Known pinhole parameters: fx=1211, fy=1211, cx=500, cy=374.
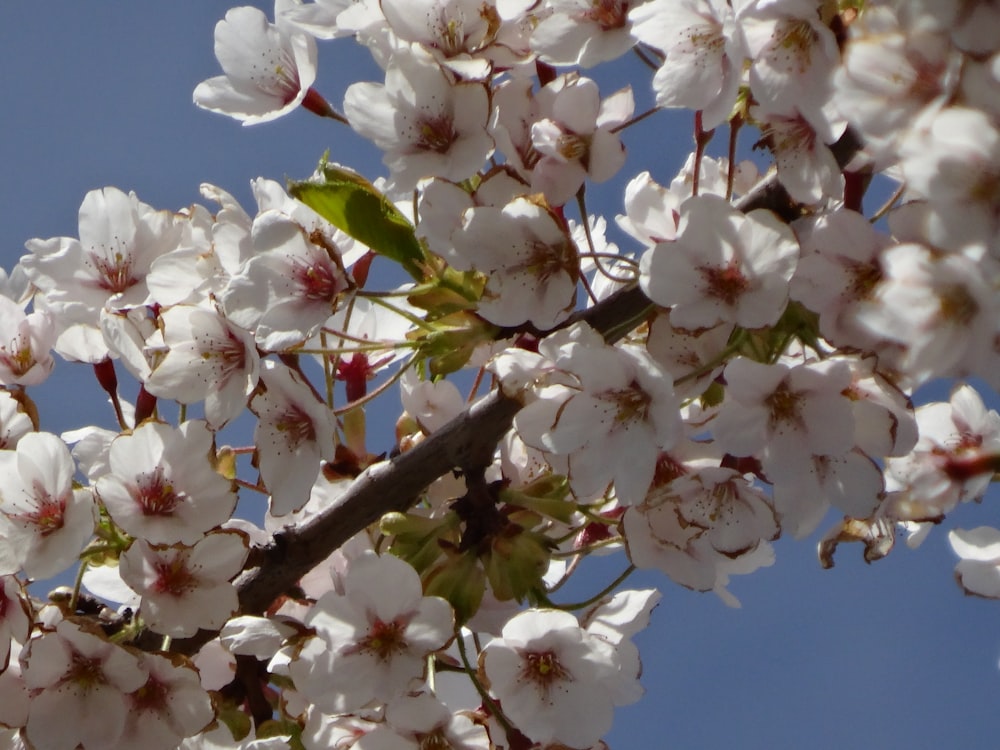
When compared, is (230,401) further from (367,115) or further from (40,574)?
(367,115)

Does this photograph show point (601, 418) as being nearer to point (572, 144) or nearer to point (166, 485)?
point (572, 144)

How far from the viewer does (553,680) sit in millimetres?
1837

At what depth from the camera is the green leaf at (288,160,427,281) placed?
5.91 ft

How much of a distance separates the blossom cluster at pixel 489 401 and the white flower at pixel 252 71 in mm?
19

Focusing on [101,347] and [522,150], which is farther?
[101,347]

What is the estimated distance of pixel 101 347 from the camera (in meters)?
2.11

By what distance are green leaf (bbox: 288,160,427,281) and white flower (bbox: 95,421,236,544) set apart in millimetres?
375

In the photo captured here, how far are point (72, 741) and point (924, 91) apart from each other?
1.50 meters

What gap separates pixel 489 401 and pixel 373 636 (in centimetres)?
39

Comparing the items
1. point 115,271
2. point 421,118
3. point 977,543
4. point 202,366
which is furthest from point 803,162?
point 115,271

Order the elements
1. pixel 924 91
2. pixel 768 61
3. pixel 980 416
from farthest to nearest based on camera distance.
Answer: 1. pixel 980 416
2. pixel 768 61
3. pixel 924 91

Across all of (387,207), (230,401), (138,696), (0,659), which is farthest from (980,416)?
(0,659)

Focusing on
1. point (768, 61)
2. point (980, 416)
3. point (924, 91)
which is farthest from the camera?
point (980, 416)

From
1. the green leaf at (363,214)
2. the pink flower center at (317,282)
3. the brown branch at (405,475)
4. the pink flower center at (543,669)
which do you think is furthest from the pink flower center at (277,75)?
the pink flower center at (543,669)
